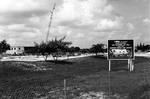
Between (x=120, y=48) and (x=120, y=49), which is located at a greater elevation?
(x=120, y=48)

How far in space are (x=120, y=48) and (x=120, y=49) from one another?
156 millimetres

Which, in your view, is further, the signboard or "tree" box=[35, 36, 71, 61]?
"tree" box=[35, 36, 71, 61]

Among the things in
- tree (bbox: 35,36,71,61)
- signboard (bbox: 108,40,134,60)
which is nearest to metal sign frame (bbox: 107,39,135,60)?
signboard (bbox: 108,40,134,60)

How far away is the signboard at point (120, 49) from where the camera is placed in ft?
105

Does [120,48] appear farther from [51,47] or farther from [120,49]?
[51,47]

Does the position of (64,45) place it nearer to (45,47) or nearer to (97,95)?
(45,47)

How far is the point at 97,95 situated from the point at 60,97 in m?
1.97

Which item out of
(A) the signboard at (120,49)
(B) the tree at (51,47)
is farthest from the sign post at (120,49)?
(B) the tree at (51,47)

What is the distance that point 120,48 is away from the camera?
32344mm

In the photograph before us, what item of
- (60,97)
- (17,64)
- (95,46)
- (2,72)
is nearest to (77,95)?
(60,97)

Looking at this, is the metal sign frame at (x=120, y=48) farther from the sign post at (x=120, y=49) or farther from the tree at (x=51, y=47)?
the tree at (x=51, y=47)

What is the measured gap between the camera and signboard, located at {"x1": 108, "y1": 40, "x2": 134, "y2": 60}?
3195 centimetres

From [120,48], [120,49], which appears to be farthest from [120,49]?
[120,48]

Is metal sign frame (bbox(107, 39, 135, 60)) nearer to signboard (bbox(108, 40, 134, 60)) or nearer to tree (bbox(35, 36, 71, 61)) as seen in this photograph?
signboard (bbox(108, 40, 134, 60))
